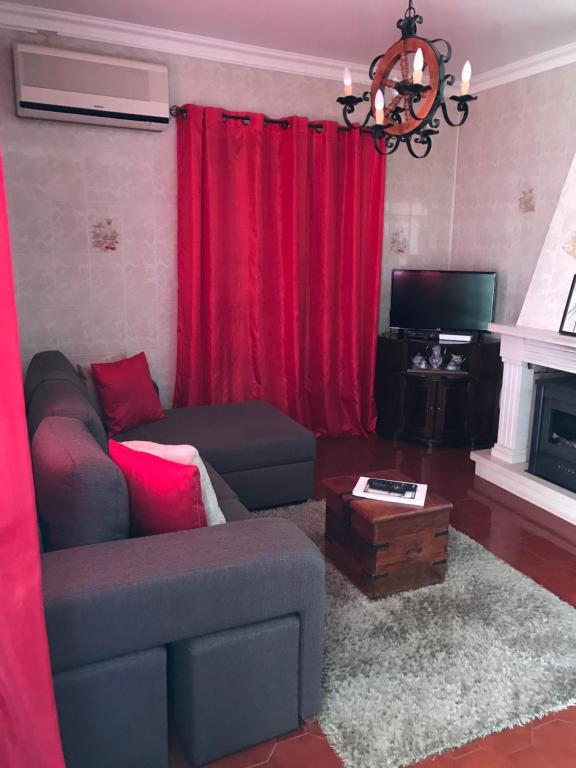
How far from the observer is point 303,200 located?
4.41 metres

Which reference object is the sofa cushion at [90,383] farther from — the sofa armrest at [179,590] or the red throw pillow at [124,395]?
the sofa armrest at [179,590]

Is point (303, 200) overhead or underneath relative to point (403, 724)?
overhead

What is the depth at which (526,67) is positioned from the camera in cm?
419

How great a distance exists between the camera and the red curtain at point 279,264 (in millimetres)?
4133

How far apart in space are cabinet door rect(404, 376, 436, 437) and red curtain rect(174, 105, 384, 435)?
1.09ft

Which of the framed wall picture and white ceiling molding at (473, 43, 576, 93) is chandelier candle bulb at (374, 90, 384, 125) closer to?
the framed wall picture

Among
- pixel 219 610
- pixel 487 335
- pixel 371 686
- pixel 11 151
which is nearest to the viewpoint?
pixel 219 610

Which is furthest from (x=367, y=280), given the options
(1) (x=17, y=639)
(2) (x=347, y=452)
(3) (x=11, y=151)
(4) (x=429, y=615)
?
(1) (x=17, y=639)

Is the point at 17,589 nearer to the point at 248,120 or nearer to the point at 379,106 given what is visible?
the point at 379,106

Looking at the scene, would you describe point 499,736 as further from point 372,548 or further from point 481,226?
point 481,226

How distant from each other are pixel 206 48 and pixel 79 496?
3.35 metres

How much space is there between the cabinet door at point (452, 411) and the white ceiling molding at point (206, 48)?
219 cm

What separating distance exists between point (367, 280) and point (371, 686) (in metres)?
3.25

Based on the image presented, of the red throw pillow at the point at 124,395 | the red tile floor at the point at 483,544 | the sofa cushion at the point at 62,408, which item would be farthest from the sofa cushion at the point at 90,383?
the red tile floor at the point at 483,544
